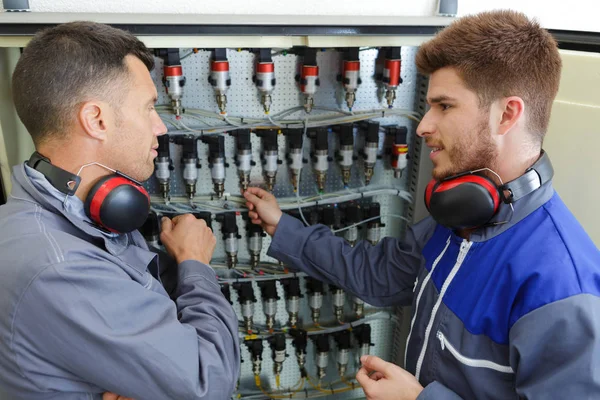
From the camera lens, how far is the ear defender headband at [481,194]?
1046mm

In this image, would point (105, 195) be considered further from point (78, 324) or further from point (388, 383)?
point (388, 383)

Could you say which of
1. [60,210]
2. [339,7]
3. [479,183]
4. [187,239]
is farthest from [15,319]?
[339,7]

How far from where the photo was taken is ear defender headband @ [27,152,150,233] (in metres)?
1.03

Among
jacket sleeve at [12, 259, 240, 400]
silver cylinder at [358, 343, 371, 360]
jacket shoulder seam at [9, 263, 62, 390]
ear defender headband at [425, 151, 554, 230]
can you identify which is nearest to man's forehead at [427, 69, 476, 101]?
ear defender headband at [425, 151, 554, 230]

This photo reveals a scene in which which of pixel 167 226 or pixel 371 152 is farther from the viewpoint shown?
pixel 371 152

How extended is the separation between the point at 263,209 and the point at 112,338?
0.79m

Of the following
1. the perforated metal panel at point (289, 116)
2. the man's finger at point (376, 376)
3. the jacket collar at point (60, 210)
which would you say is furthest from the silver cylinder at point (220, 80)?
the man's finger at point (376, 376)

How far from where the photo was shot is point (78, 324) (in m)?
0.90

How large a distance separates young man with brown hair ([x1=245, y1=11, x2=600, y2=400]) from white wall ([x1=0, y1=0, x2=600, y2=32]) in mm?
661

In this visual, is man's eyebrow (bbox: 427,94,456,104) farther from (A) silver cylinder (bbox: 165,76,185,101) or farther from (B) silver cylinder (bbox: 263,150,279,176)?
(A) silver cylinder (bbox: 165,76,185,101)

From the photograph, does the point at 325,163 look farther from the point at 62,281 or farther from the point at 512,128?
the point at 62,281

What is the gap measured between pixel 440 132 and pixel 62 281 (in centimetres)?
86

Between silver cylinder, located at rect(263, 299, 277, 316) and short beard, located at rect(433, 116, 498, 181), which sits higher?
short beard, located at rect(433, 116, 498, 181)

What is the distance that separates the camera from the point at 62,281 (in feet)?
2.97
